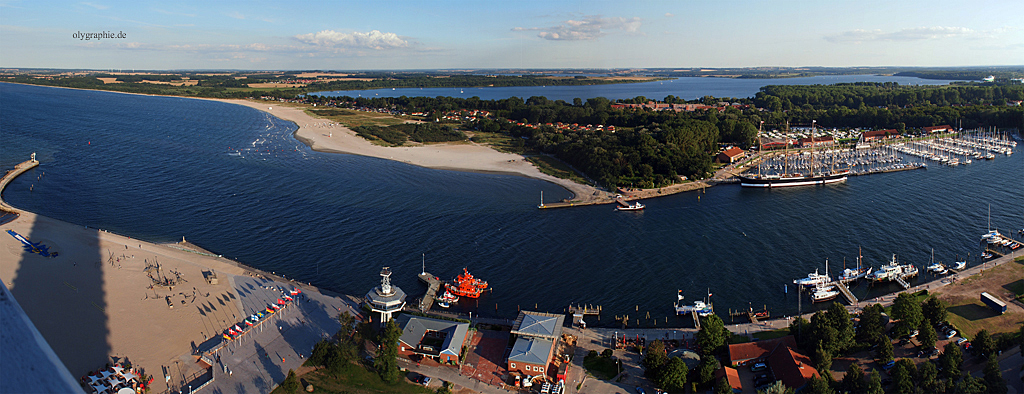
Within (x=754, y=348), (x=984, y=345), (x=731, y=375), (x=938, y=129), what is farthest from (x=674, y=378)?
(x=938, y=129)

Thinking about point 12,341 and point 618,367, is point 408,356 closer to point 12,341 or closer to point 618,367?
point 618,367

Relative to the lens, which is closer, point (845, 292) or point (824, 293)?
point (824, 293)

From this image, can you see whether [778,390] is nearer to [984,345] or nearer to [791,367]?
[791,367]

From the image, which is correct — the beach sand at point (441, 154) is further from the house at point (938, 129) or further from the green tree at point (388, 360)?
the house at point (938, 129)

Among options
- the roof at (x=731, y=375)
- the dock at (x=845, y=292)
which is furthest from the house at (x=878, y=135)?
the roof at (x=731, y=375)

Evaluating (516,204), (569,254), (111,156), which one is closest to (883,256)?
(569,254)

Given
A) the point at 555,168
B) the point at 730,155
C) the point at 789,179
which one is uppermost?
the point at 730,155

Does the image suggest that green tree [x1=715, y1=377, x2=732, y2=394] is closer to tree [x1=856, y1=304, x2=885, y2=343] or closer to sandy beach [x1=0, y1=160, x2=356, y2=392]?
tree [x1=856, y1=304, x2=885, y2=343]
